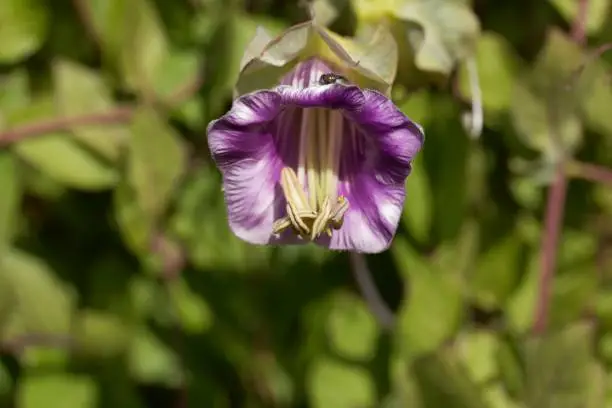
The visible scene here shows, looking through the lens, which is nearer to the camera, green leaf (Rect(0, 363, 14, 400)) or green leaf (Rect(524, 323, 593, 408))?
green leaf (Rect(524, 323, 593, 408))

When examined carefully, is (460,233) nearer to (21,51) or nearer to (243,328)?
(243,328)

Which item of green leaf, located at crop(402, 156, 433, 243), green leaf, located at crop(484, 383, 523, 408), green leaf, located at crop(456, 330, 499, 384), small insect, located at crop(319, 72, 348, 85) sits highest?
small insect, located at crop(319, 72, 348, 85)

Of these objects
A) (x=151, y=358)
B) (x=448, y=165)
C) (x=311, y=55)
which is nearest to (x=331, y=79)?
(x=311, y=55)

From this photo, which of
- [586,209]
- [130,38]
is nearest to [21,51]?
[130,38]

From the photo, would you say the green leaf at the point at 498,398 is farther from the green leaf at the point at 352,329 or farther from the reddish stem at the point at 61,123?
the reddish stem at the point at 61,123

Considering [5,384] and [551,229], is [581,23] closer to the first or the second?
[551,229]

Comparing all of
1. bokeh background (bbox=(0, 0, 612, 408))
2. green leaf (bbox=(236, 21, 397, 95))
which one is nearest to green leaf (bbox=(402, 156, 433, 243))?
bokeh background (bbox=(0, 0, 612, 408))

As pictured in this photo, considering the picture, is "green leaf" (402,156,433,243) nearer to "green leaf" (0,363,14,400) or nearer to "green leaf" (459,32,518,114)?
"green leaf" (459,32,518,114)
